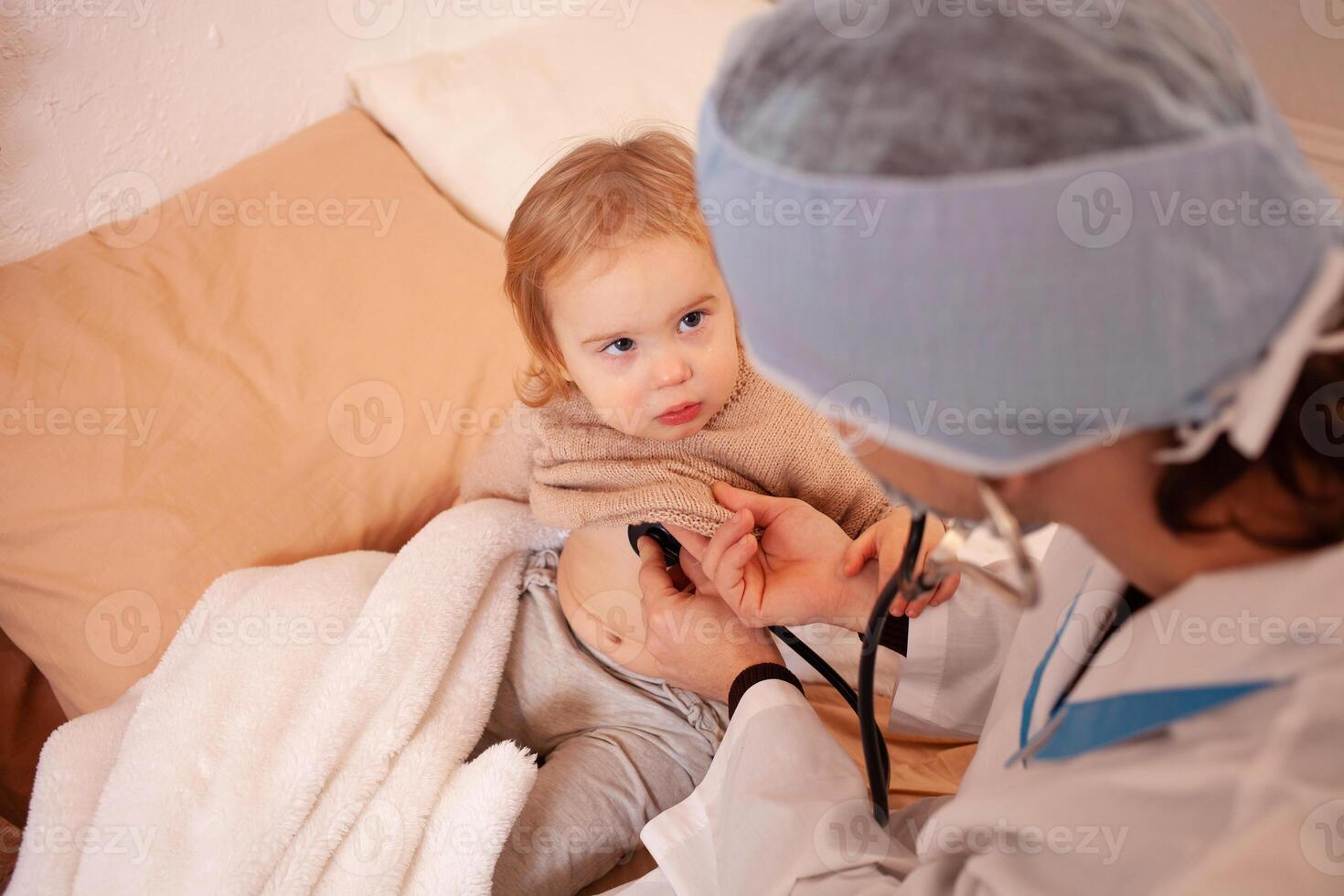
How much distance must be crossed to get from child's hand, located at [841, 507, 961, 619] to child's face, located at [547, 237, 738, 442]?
0.25 m

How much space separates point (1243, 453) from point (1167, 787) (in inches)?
7.9

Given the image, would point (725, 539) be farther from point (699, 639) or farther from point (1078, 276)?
point (1078, 276)

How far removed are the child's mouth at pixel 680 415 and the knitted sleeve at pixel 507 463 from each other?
0.23 meters

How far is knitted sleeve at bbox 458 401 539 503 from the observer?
1353 millimetres

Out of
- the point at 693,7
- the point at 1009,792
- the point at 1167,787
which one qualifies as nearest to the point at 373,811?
the point at 1009,792

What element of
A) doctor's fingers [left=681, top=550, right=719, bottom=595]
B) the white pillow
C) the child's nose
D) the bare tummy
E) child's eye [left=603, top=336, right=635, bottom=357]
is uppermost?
the white pillow

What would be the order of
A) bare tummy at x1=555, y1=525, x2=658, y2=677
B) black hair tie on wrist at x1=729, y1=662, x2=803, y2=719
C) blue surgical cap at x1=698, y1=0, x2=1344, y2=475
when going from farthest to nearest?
bare tummy at x1=555, y1=525, x2=658, y2=677 → black hair tie on wrist at x1=729, y1=662, x2=803, y2=719 → blue surgical cap at x1=698, y1=0, x2=1344, y2=475

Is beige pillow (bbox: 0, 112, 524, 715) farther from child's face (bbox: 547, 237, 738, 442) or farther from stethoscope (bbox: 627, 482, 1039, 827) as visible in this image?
stethoscope (bbox: 627, 482, 1039, 827)

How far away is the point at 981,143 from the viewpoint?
18.5 inches

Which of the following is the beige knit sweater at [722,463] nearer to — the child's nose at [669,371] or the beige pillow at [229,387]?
the child's nose at [669,371]

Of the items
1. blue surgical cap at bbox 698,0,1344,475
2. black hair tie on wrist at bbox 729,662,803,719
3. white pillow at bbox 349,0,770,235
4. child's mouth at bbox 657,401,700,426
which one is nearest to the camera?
blue surgical cap at bbox 698,0,1344,475

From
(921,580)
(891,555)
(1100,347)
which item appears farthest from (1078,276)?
(891,555)

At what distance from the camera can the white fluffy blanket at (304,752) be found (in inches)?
42.2

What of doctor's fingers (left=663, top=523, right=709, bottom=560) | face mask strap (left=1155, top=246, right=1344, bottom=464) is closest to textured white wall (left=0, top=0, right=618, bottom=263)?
doctor's fingers (left=663, top=523, right=709, bottom=560)
